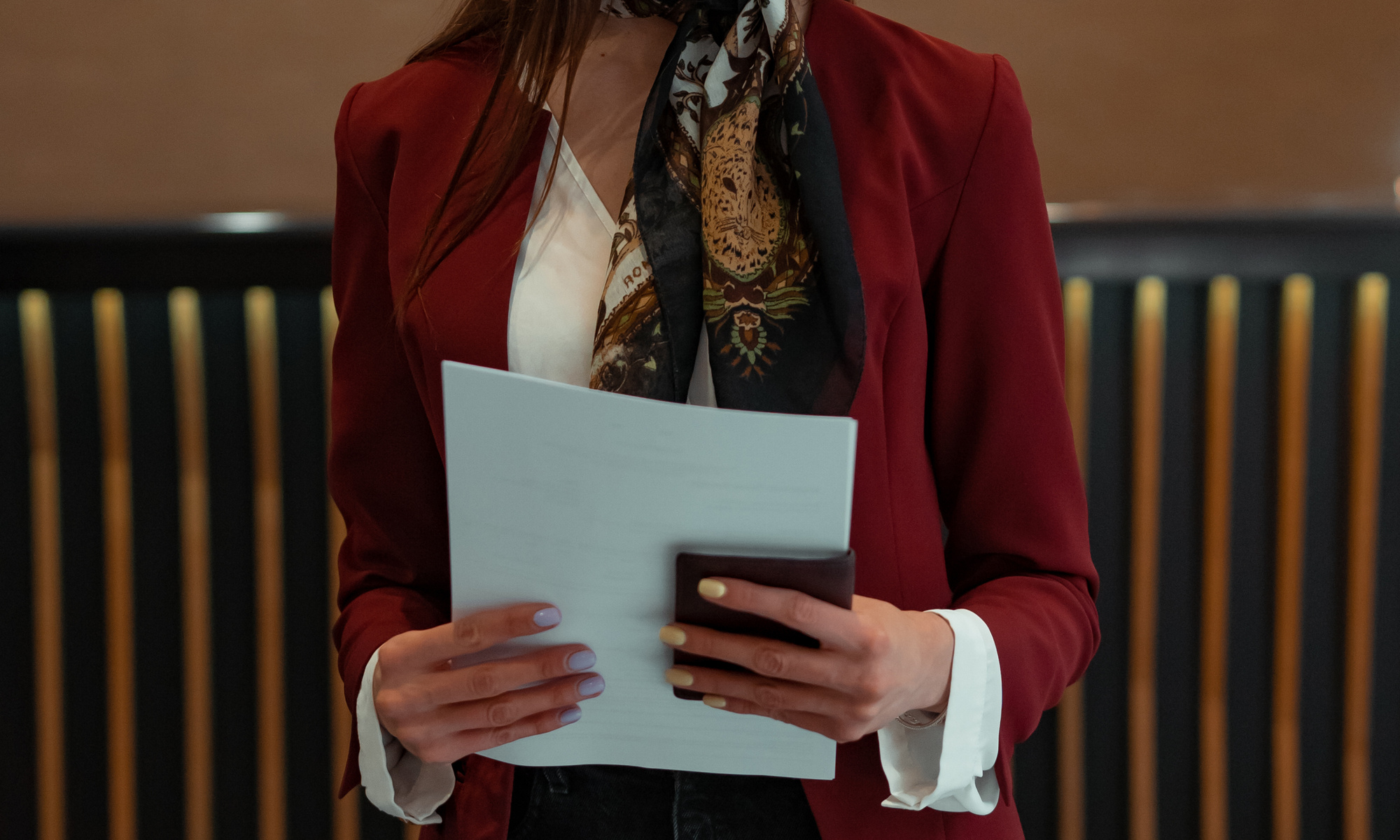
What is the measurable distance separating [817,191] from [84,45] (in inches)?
55.0

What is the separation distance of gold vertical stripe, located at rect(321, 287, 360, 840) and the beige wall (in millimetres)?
230

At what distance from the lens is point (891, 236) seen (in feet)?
2.13

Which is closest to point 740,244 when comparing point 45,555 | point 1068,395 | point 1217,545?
point 1068,395

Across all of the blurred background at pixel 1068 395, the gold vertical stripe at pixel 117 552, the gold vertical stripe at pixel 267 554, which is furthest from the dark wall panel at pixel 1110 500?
the gold vertical stripe at pixel 117 552

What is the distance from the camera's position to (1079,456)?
4.86 ft

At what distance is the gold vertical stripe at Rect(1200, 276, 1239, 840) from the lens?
1442 mm

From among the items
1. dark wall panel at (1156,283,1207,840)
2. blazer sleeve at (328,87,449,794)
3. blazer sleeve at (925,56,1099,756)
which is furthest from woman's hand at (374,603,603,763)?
dark wall panel at (1156,283,1207,840)


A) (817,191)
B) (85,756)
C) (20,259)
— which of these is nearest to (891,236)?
(817,191)

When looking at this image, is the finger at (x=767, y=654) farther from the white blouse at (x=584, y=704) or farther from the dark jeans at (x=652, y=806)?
the dark jeans at (x=652, y=806)

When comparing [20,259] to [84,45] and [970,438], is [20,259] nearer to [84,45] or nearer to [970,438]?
[84,45]

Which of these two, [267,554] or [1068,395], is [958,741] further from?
[267,554]

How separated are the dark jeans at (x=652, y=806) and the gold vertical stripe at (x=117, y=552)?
3.60 ft

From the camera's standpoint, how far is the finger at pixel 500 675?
21.8 inches

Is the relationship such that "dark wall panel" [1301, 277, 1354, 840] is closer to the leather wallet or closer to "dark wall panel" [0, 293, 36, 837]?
the leather wallet
